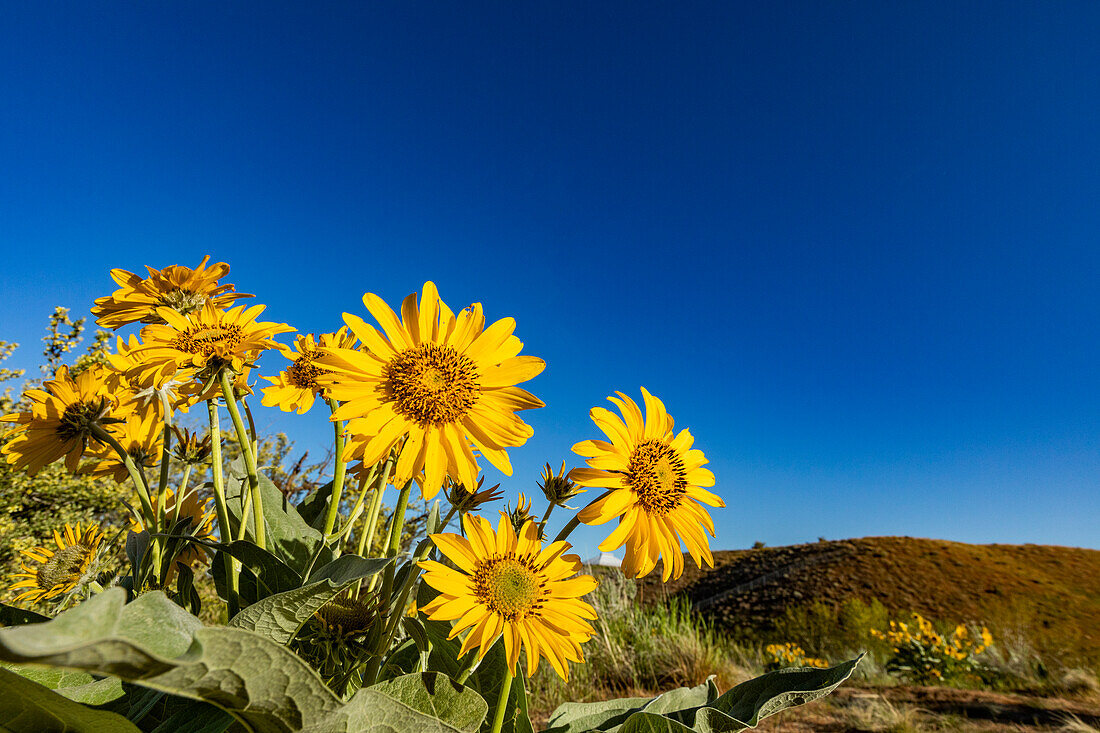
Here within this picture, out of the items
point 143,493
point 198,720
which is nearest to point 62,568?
point 143,493

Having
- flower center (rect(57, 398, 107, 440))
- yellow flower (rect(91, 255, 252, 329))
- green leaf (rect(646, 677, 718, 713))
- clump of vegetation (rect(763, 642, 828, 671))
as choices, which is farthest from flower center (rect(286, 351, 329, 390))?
clump of vegetation (rect(763, 642, 828, 671))

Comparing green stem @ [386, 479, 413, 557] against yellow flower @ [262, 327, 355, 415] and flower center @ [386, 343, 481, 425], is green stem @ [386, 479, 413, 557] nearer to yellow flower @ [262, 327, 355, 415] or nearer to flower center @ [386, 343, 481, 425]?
flower center @ [386, 343, 481, 425]

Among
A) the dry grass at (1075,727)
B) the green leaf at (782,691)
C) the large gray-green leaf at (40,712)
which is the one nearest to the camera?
the large gray-green leaf at (40,712)

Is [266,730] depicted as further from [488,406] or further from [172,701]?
[488,406]

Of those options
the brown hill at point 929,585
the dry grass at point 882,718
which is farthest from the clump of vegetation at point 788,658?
the dry grass at point 882,718

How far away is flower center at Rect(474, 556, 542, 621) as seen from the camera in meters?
1.07

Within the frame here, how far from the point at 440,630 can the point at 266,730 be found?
494 millimetres

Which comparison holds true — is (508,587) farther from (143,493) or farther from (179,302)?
(179,302)

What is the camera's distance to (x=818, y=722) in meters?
4.19

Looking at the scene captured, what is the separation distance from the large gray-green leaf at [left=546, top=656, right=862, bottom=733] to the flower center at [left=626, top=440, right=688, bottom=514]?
36 cm

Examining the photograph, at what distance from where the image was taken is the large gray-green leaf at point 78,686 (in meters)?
0.86

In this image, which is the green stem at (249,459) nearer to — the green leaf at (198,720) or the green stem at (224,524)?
the green stem at (224,524)

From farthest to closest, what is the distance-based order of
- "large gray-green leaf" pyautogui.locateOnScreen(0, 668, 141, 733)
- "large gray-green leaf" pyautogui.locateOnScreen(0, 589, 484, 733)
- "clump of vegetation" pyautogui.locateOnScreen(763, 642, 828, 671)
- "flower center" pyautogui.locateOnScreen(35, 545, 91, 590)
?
"clump of vegetation" pyautogui.locateOnScreen(763, 642, 828, 671) → "flower center" pyautogui.locateOnScreen(35, 545, 91, 590) → "large gray-green leaf" pyautogui.locateOnScreen(0, 668, 141, 733) → "large gray-green leaf" pyautogui.locateOnScreen(0, 589, 484, 733)

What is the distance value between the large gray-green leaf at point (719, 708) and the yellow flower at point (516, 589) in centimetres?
16
